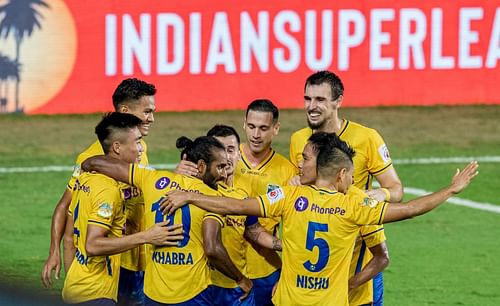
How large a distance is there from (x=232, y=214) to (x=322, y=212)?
56 cm

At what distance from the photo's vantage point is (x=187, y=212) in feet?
24.0

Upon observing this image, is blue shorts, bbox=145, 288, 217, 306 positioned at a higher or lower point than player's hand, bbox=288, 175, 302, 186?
lower

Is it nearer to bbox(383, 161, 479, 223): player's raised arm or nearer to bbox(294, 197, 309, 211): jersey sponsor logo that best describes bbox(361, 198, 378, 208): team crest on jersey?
bbox(383, 161, 479, 223): player's raised arm

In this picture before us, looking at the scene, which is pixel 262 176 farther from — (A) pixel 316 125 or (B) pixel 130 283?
(B) pixel 130 283

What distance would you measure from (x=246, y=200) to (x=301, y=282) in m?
0.60

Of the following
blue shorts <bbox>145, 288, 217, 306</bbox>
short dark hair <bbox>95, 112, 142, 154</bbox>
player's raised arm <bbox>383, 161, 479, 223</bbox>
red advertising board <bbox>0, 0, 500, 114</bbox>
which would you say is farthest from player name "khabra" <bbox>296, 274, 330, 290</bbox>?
red advertising board <bbox>0, 0, 500, 114</bbox>

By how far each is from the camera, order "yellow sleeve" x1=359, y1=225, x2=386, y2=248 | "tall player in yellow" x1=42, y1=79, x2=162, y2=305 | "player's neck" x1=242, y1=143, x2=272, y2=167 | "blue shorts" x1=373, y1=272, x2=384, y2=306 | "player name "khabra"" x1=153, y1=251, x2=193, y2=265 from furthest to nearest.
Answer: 1. "player's neck" x1=242, y1=143, x2=272, y2=167
2. "blue shorts" x1=373, y1=272, x2=384, y2=306
3. "tall player in yellow" x1=42, y1=79, x2=162, y2=305
4. "yellow sleeve" x1=359, y1=225, x2=386, y2=248
5. "player name "khabra"" x1=153, y1=251, x2=193, y2=265

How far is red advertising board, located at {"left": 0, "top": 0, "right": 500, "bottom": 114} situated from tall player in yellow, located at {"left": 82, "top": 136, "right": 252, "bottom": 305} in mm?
12258

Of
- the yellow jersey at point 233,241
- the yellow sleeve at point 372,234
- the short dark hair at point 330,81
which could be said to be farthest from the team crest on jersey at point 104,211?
the short dark hair at point 330,81

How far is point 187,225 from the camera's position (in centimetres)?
734

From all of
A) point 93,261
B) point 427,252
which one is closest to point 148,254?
point 93,261

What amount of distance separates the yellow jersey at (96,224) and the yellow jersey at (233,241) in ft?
2.21

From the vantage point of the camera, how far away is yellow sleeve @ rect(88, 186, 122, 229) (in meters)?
7.34

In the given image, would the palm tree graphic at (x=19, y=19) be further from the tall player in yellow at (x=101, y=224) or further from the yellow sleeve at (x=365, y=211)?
the yellow sleeve at (x=365, y=211)
